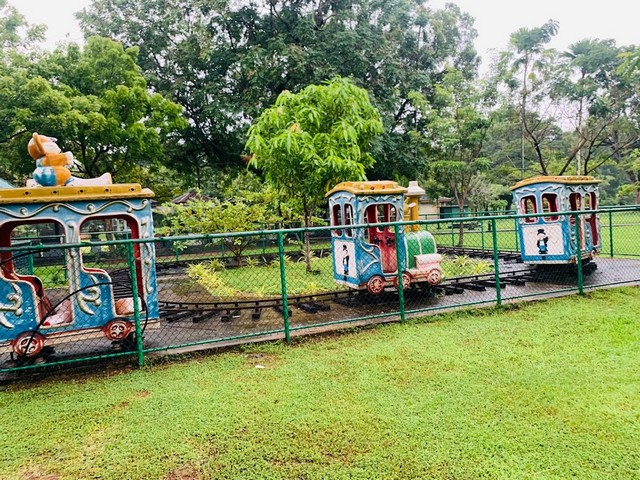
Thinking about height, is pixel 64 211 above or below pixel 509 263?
above

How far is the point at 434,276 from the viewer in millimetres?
7883

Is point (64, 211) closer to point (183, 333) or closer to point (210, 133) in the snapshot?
point (183, 333)

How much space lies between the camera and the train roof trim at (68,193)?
4816mm

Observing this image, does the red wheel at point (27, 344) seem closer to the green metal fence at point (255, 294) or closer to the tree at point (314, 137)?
the green metal fence at point (255, 294)

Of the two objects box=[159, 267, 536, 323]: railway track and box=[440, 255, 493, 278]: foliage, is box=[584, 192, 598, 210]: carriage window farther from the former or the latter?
box=[159, 267, 536, 323]: railway track

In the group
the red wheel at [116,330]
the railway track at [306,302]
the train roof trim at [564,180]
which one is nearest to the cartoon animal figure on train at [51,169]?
the red wheel at [116,330]

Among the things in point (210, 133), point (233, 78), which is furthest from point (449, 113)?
point (210, 133)

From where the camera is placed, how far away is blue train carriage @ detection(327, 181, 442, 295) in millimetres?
7512

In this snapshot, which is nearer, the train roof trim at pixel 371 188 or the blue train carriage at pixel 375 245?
the blue train carriage at pixel 375 245

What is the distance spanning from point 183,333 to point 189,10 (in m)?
19.7

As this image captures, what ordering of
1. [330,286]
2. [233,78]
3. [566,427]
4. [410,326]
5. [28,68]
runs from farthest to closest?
[233,78] < [28,68] < [330,286] < [410,326] < [566,427]

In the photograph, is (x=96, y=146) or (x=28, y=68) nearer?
(x=28, y=68)

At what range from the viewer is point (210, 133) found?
21422 mm

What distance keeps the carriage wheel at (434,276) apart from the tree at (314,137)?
10.8 ft
